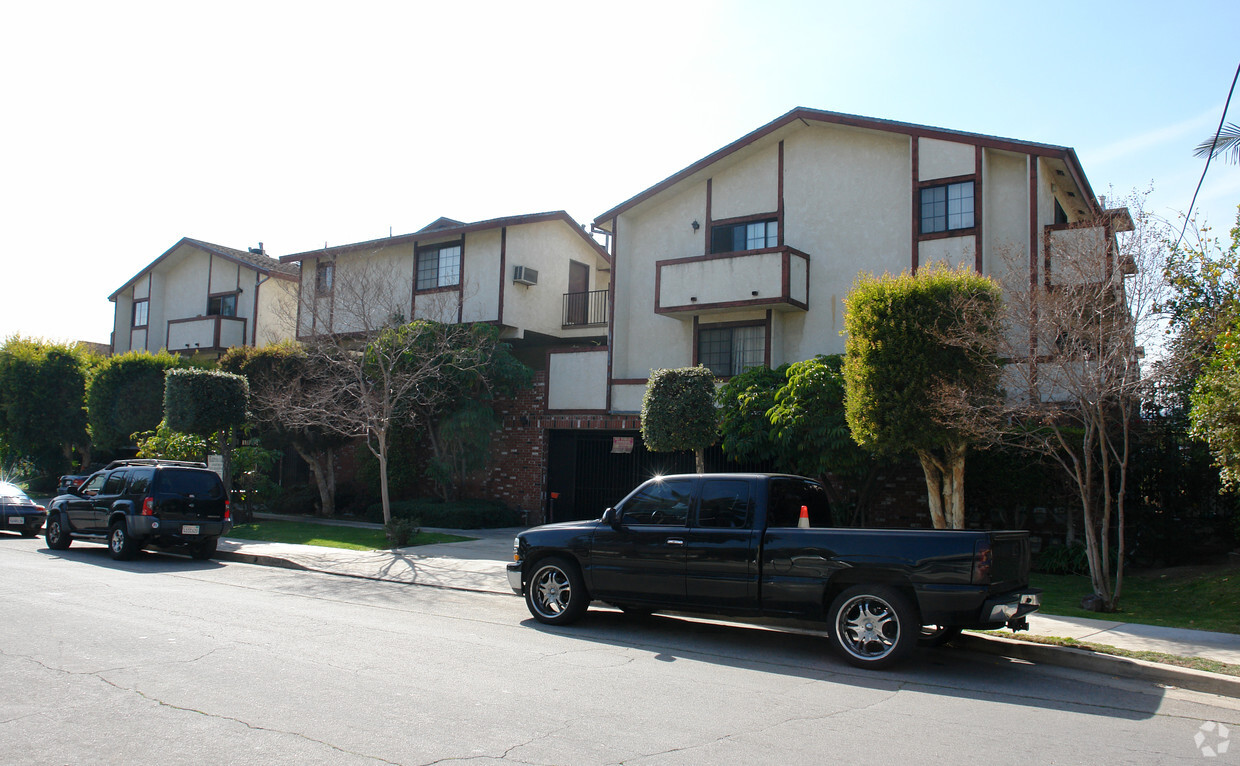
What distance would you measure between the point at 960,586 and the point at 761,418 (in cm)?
873

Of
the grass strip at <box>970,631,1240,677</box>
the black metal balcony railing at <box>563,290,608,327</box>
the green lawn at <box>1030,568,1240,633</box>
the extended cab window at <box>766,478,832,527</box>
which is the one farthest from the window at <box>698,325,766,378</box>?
the grass strip at <box>970,631,1240,677</box>

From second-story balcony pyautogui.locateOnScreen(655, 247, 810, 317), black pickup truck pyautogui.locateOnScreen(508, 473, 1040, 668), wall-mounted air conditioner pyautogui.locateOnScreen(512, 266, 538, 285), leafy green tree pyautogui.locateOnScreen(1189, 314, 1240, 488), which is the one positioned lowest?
black pickup truck pyautogui.locateOnScreen(508, 473, 1040, 668)

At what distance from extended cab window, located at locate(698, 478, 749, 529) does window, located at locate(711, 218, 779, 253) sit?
11708 mm

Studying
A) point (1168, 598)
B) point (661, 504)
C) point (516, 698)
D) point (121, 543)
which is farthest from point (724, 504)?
point (121, 543)

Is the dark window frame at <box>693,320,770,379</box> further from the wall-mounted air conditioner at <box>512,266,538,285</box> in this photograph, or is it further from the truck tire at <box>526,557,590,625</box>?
the truck tire at <box>526,557,590,625</box>

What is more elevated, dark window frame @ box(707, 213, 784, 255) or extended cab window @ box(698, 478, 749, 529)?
dark window frame @ box(707, 213, 784, 255)

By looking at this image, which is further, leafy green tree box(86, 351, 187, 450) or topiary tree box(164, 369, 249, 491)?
leafy green tree box(86, 351, 187, 450)

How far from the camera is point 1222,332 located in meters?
10.3

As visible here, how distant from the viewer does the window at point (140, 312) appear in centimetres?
3534

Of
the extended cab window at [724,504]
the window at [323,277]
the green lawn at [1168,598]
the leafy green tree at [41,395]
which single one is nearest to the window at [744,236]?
the green lawn at [1168,598]

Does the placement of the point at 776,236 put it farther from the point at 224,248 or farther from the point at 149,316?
the point at 149,316

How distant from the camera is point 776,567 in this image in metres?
8.27

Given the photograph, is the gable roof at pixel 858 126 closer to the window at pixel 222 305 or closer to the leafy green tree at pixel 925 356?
the leafy green tree at pixel 925 356

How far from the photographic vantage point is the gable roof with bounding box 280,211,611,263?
938 inches
